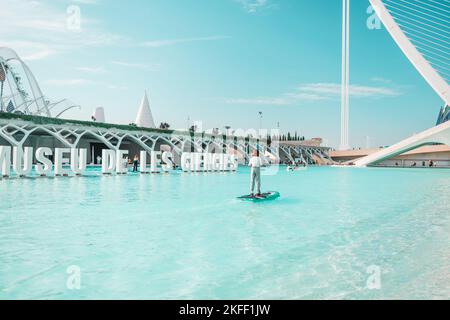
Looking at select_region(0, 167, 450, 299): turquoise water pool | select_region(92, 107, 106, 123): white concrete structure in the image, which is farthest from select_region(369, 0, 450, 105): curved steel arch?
select_region(92, 107, 106, 123): white concrete structure

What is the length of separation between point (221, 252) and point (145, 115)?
6725 centimetres

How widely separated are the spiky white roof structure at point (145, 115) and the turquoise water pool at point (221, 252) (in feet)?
202

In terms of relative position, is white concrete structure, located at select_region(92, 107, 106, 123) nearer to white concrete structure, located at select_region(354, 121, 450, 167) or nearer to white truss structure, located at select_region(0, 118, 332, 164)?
white truss structure, located at select_region(0, 118, 332, 164)

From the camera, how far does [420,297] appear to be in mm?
3285

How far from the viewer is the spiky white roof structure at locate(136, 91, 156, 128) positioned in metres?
68.8

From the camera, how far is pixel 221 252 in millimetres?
4770

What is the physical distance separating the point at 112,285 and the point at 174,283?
1.89 feet

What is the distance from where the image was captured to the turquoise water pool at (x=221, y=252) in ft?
11.3

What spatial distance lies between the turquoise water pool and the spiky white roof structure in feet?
202


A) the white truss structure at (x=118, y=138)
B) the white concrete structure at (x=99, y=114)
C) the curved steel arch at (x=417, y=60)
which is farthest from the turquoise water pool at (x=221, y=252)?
the white concrete structure at (x=99, y=114)

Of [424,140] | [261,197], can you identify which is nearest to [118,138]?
[261,197]

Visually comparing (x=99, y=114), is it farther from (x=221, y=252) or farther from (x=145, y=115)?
(x=221, y=252)

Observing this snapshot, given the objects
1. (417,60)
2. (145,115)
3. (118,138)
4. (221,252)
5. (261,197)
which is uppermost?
(417,60)
